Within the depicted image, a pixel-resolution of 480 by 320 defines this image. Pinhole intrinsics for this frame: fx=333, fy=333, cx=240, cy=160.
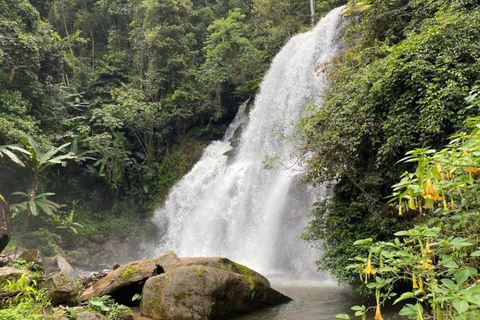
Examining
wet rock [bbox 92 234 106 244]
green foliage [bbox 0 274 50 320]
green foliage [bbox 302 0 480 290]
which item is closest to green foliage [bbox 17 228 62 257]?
wet rock [bbox 92 234 106 244]

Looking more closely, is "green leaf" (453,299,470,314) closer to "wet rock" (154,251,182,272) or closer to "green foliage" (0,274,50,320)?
"green foliage" (0,274,50,320)

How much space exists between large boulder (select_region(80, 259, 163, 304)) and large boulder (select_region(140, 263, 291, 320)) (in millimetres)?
551

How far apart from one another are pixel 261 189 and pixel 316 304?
6734 millimetres

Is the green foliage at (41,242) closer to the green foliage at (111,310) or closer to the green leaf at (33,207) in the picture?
the green leaf at (33,207)

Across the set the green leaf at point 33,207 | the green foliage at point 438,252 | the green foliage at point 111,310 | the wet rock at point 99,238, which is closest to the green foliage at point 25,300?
the green foliage at point 111,310

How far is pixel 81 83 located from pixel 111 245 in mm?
9770

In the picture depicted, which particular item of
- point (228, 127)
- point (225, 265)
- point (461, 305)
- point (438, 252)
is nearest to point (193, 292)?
point (225, 265)

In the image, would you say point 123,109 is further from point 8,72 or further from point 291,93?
point 291,93

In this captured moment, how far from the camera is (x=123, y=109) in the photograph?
16672 millimetres

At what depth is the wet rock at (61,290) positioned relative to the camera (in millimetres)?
5734

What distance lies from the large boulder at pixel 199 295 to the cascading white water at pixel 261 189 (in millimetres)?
3702

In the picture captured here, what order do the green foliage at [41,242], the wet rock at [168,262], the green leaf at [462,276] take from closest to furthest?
the green leaf at [462,276] < the wet rock at [168,262] < the green foliage at [41,242]

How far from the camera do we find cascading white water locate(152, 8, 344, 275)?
1062 cm

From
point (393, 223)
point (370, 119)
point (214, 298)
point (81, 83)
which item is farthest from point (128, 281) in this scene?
point (81, 83)
